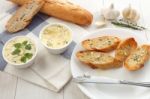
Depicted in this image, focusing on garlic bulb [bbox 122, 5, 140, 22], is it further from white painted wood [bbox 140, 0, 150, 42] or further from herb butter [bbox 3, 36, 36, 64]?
herb butter [bbox 3, 36, 36, 64]

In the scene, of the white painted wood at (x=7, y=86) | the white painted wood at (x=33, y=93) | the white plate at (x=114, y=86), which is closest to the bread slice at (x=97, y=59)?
the white plate at (x=114, y=86)

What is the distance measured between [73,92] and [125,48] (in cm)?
22

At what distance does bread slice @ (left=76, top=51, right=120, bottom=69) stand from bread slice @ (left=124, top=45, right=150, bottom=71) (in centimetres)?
4

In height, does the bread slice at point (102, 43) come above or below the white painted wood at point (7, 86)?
above

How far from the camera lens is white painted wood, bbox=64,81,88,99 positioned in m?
0.79

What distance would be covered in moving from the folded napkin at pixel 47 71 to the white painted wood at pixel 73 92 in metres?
0.02

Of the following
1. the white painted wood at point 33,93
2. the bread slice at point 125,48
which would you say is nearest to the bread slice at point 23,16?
the white painted wood at point 33,93

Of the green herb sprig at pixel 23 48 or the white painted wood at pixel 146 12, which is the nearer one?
the green herb sprig at pixel 23 48

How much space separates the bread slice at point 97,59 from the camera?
2.60 feet

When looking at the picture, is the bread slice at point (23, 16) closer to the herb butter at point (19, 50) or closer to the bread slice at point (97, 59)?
the herb butter at point (19, 50)

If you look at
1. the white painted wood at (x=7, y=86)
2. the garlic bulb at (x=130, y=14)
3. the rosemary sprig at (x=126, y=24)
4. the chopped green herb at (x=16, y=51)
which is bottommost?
the white painted wood at (x=7, y=86)

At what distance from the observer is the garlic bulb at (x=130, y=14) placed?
974 mm

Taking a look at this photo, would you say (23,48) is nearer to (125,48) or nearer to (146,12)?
(125,48)

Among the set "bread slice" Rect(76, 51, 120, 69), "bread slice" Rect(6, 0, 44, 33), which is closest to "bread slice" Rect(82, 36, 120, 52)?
"bread slice" Rect(76, 51, 120, 69)
